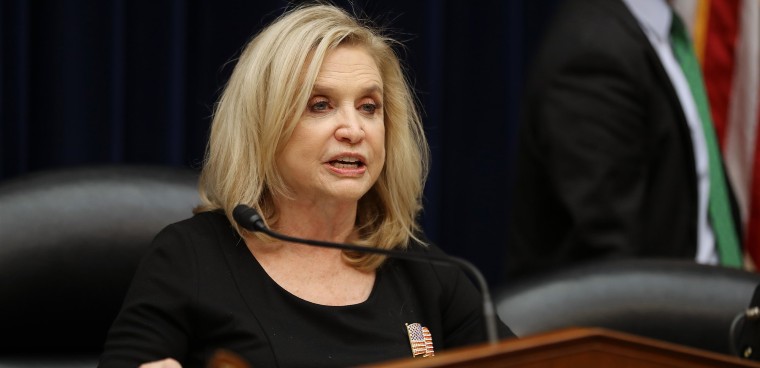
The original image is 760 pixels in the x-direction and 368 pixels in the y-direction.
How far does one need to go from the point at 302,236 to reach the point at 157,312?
1.03 feet

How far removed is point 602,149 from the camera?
3025mm

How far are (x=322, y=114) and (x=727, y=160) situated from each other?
69.6 inches

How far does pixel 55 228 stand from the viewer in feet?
7.29

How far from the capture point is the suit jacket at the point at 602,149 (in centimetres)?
302

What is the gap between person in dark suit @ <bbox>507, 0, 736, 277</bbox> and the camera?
3018mm

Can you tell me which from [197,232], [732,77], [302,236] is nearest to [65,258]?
[197,232]

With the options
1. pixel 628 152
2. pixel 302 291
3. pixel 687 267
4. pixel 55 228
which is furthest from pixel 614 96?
pixel 55 228

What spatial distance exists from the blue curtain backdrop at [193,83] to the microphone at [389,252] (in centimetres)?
121

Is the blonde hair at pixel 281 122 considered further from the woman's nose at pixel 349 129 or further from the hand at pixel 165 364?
the hand at pixel 165 364

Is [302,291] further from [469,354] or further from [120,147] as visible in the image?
[120,147]

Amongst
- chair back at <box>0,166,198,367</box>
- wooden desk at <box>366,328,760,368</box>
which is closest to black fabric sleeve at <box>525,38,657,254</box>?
chair back at <box>0,166,198,367</box>

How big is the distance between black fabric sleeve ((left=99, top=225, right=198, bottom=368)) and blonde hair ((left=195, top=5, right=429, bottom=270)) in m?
0.15

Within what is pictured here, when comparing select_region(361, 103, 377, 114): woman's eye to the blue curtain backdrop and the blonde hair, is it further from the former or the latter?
the blue curtain backdrop

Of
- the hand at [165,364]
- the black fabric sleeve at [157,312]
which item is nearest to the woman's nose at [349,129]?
the black fabric sleeve at [157,312]
